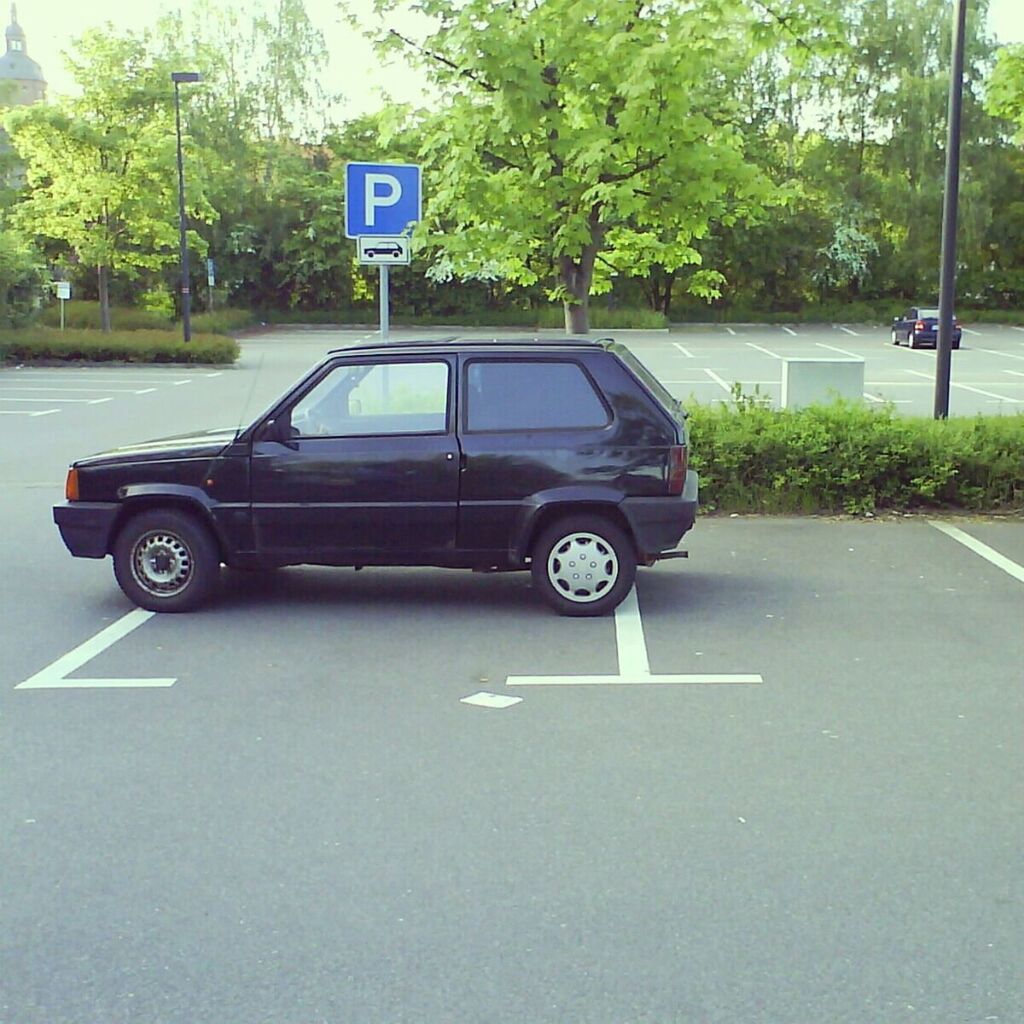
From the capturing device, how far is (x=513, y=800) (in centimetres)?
522

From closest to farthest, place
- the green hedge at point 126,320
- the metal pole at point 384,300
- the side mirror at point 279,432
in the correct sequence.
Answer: the side mirror at point 279,432, the metal pole at point 384,300, the green hedge at point 126,320

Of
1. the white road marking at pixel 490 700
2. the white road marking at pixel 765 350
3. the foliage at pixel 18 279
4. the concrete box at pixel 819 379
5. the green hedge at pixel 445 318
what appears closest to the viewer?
the white road marking at pixel 490 700

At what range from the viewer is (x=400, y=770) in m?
5.59

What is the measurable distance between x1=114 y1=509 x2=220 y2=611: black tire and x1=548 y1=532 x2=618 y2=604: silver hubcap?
82.1 inches

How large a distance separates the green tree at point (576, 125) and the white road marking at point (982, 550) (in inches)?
146

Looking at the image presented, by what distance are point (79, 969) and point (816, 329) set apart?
5754 centimetres

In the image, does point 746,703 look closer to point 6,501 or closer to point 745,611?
point 745,611

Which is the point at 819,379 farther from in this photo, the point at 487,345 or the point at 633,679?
the point at 633,679

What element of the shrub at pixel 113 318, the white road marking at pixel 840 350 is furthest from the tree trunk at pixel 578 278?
the shrub at pixel 113 318

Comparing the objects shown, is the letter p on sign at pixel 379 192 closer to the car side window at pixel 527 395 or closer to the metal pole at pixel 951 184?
the car side window at pixel 527 395

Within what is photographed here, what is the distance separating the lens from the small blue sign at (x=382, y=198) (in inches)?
437

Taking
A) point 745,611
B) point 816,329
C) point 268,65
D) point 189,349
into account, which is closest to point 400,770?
point 745,611

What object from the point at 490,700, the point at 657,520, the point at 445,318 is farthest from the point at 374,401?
the point at 445,318

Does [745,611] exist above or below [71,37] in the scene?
below
